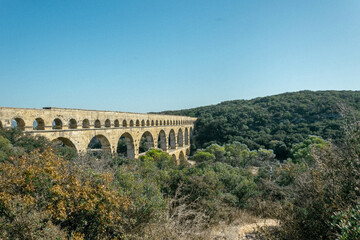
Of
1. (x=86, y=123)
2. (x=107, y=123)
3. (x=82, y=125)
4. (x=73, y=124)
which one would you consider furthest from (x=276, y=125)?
(x=73, y=124)

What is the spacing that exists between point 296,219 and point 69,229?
15.1ft

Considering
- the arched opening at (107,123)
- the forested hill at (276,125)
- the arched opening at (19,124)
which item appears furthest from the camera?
the forested hill at (276,125)

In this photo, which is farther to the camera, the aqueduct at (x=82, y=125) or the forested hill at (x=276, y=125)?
the forested hill at (x=276, y=125)

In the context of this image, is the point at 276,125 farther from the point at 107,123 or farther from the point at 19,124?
the point at 19,124

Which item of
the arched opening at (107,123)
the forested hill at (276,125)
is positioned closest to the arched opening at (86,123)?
the arched opening at (107,123)

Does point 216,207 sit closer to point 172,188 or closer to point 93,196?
point 172,188

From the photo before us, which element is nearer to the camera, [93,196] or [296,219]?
[93,196]

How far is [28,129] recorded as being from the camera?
31.8 feet

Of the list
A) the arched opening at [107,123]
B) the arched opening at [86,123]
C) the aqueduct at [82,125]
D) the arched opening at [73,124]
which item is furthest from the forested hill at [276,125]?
the arched opening at [73,124]

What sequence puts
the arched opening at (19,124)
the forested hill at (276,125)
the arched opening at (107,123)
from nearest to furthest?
1. the arched opening at (19,124)
2. the arched opening at (107,123)
3. the forested hill at (276,125)

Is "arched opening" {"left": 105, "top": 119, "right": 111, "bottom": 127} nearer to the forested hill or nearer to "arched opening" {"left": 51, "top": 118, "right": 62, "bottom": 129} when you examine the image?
"arched opening" {"left": 51, "top": 118, "right": 62, "bottom": 129}

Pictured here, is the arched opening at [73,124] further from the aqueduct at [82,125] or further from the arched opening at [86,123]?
the arched opening at [86,123]

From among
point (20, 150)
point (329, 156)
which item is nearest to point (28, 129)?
A: point (20, 150)

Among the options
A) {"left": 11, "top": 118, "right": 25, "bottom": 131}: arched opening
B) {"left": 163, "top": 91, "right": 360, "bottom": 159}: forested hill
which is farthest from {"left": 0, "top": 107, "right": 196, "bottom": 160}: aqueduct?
{"left": 163, "top": 91, "right": 360, "bottom": 159}: forested hill
